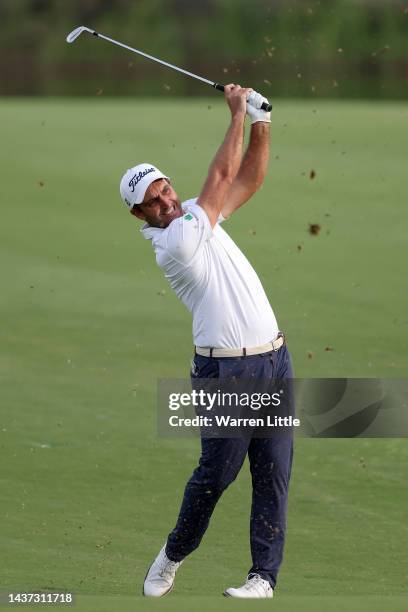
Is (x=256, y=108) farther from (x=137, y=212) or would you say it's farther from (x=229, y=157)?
(x=137, y=212)

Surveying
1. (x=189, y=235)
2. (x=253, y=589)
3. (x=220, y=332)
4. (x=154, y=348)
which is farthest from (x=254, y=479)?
(x=154, y=348)

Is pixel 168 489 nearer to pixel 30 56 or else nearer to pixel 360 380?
pixel 360 380

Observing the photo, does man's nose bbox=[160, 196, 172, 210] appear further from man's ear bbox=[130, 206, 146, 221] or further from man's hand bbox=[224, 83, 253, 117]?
man's hand bbox=[224, 83, 253, 117]

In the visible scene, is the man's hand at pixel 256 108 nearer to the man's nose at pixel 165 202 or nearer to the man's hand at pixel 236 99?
the man's hand at pixel 236 99

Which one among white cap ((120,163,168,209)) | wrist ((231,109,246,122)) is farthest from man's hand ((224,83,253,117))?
white cap ((120,163,168,209))

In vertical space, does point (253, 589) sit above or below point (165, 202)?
below

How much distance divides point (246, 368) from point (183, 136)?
1257 centimetres

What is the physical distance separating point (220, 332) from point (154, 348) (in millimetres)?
4146

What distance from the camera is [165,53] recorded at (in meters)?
48.2

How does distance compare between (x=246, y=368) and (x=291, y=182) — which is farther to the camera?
(x=291, y=182)

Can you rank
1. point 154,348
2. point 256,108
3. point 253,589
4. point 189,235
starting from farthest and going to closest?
point 154,348
point 256,108
point 253,589
point 189,235

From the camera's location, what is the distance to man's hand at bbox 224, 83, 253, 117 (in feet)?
16.7

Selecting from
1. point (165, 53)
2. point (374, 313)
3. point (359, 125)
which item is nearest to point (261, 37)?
point (165, 53)

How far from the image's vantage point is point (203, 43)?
49.8 meters
